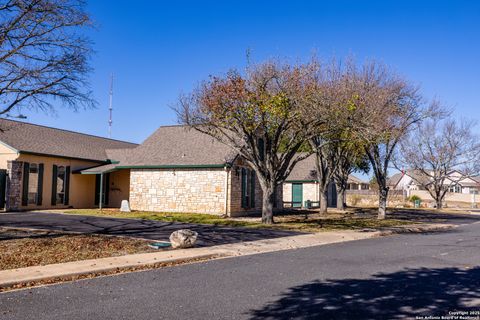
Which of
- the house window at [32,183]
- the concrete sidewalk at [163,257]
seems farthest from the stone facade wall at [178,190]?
the concrete sidewalk at [163,257]

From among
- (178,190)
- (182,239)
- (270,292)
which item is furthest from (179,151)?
(270,292)

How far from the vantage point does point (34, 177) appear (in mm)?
29328

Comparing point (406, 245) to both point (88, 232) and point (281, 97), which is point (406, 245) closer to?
point (281, 97)

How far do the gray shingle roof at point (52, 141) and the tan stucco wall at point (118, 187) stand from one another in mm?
1631

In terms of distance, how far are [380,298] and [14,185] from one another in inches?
970

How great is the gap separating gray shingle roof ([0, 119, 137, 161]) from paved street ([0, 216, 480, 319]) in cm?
2030

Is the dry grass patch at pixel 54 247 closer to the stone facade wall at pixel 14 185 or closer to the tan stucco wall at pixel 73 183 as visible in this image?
the stone facade wall at pixel 14 185

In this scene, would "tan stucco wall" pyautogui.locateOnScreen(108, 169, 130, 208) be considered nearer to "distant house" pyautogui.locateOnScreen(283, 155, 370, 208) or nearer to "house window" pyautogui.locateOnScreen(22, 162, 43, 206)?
"house window" pyautogui.locateOnScreen(22, 162, 43, 206)

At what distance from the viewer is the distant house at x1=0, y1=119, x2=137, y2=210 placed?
27.0 meters

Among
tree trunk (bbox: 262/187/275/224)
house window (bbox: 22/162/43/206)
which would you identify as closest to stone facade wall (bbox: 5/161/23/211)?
house window (bbox: 22/162/43/206)

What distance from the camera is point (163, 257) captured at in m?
12.0

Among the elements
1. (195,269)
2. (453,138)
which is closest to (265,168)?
(195,269)

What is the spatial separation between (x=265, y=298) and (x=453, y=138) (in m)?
46.6

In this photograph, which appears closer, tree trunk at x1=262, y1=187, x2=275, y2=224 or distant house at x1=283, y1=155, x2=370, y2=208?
tree trunk at x1=262, y1=187, x2=275, y2=224
